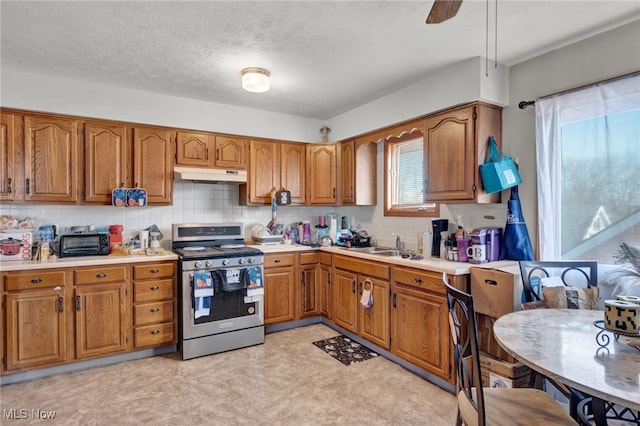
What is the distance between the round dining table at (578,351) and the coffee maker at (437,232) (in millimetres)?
1356

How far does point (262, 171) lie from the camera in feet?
13.5

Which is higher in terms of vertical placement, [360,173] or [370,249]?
[360,173]

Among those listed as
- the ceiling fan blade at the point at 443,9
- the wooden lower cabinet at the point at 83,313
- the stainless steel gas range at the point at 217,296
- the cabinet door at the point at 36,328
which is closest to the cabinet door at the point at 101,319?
the wooden lower cabinet at the point at 83,313

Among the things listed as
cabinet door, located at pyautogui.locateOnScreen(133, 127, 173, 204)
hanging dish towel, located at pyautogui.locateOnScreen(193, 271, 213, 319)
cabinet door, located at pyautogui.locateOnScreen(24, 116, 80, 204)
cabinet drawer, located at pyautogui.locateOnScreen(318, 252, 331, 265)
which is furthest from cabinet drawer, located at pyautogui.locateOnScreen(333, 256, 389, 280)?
cabinet door, located at pyautogui.locateOnScreen(24, 116, 80, 204)

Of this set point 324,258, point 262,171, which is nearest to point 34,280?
point 262,171

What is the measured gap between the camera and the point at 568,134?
248 centimetres

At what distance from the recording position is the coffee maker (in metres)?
3.15

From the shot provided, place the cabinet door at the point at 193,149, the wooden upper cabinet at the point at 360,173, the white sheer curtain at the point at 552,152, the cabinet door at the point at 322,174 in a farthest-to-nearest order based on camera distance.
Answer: the cabinet door at the point at 322,174 < the wooden upper cabinet at the point at 360,173 < the cabinet door at the point at 193,149 < the white sheer curtain at the point at 552,152

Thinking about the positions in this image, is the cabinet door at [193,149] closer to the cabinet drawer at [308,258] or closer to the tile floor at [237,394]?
the cabinet drawer at [308,258]

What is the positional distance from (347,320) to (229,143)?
92.5 inches

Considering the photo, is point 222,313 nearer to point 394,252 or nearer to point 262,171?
point 262,171

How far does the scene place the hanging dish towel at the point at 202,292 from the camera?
3.16 metres

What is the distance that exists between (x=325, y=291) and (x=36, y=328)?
2.65m

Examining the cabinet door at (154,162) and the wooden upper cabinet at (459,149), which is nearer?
the wooden upper cabinet at (459,149)
